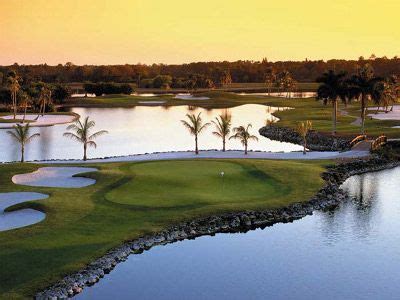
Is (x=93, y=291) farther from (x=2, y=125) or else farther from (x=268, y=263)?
(x=2, y=125)

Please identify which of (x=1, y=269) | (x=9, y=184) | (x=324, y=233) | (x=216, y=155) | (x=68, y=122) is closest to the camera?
(x=1, y=269)

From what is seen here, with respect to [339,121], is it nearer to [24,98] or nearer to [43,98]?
[43,98]

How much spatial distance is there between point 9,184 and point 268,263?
22019 millimetres

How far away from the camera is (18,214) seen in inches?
1452

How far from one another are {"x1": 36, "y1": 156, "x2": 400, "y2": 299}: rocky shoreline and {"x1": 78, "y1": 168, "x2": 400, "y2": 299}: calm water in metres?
0.57

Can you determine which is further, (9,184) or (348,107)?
(348,107)

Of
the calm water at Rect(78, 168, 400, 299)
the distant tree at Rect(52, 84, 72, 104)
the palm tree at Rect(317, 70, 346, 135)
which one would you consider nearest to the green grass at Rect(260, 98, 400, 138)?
the palm tree at Rect(317, 70, 346, 135)

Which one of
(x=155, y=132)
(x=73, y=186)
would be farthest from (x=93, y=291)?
(x=155, y=132)

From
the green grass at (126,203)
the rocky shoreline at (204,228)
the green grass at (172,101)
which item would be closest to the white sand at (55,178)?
the green grass at (126,203)

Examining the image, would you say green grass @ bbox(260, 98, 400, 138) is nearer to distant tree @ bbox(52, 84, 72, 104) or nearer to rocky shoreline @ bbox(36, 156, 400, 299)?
rocky shoreline @ bbox(36, 156, 400, 299)

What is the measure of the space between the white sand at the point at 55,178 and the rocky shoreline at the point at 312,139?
115 feet

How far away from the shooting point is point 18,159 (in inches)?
2667

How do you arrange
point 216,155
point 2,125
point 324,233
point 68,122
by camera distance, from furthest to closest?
point 68,122, point 2,125, point 216,155, point 324,233

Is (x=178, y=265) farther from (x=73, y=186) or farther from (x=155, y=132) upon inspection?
(x=155, y=132)
